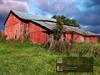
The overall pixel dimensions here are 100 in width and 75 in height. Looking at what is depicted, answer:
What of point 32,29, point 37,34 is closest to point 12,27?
point 32,29

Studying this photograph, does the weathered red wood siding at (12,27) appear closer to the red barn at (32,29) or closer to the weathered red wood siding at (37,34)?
the red barn at (32,29)

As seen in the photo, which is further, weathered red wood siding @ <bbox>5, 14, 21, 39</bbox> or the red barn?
weathered red wood siding @ <bbox>5, 14, 21, 39</bbox>

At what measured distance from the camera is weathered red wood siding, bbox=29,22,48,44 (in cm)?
4100

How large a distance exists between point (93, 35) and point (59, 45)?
2634 centimetres

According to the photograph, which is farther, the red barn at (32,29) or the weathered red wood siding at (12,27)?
the weathered red wood siding at (12,27)

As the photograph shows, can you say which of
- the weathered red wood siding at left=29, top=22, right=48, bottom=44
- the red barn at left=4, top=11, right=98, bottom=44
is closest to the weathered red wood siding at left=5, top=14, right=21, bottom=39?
the red barn at left=4, top=11, right=98, bottom=44

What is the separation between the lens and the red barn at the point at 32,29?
41.3 meters

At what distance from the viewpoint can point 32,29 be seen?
4350 centimetres

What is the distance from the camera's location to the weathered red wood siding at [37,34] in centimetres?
4100

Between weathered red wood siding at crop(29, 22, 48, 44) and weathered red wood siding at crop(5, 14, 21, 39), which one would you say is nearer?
weathered red wood siding at crop(29, 22, 48, 44)

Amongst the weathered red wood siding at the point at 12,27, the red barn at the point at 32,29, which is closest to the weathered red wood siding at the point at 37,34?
the red barn at the point at 32,29

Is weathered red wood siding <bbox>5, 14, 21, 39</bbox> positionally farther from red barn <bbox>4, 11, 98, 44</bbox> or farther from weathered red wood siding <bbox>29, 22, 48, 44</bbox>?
weathered red wood siding <bbox>29, 22, 48, 44</bbox>

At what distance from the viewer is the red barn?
135 feet

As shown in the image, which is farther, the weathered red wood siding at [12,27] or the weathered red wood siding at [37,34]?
the weathered red wood siding at [12,27]
